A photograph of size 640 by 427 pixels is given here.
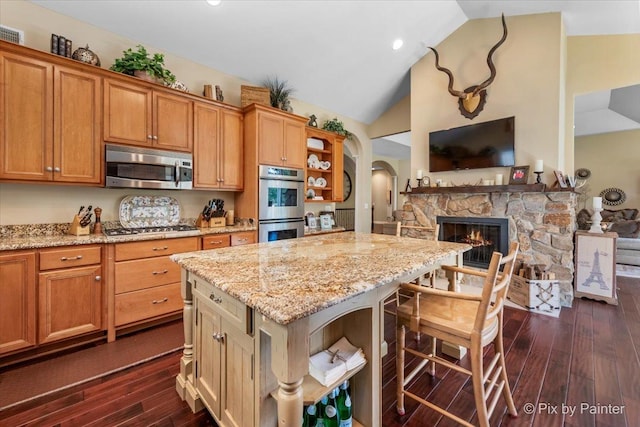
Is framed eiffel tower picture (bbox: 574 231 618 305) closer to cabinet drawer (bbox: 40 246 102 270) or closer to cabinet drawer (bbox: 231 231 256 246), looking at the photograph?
cabinet drawer (bbox: 231 231 256 246)

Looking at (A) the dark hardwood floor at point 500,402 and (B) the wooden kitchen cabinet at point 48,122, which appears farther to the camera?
(B) the wooden kitchen cabinet at point 48,122

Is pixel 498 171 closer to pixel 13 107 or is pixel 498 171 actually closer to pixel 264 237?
pixel 264 237

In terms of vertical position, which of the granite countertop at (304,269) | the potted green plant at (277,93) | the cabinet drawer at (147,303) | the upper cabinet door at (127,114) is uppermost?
the potted green plant at (277,93)

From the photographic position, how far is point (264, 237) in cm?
336

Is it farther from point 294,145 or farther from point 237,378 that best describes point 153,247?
point 294,145

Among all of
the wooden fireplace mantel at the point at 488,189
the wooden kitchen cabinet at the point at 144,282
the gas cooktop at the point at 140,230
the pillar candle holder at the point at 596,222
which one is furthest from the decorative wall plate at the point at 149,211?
the pillar candle holder at the point at 596,222

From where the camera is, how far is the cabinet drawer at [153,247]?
2.30 meters

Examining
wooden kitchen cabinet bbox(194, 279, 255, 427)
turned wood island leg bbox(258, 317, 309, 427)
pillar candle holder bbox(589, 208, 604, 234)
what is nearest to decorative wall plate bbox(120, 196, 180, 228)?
wooden kitchen cabinet bbox(194, 279, 255, 427)

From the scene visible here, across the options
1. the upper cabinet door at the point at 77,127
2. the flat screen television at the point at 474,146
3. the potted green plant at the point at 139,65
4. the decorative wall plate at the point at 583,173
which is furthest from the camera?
the decorative wall plate at the point at 583,173

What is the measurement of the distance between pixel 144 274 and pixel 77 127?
1344mm

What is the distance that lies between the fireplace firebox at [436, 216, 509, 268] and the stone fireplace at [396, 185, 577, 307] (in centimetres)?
5

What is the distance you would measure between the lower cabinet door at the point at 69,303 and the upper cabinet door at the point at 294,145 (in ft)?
7.68

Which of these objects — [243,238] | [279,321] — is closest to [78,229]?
[243,238]

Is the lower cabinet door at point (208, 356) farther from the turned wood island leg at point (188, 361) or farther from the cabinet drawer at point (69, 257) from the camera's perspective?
the cabinet drawer at point (69, 257)
